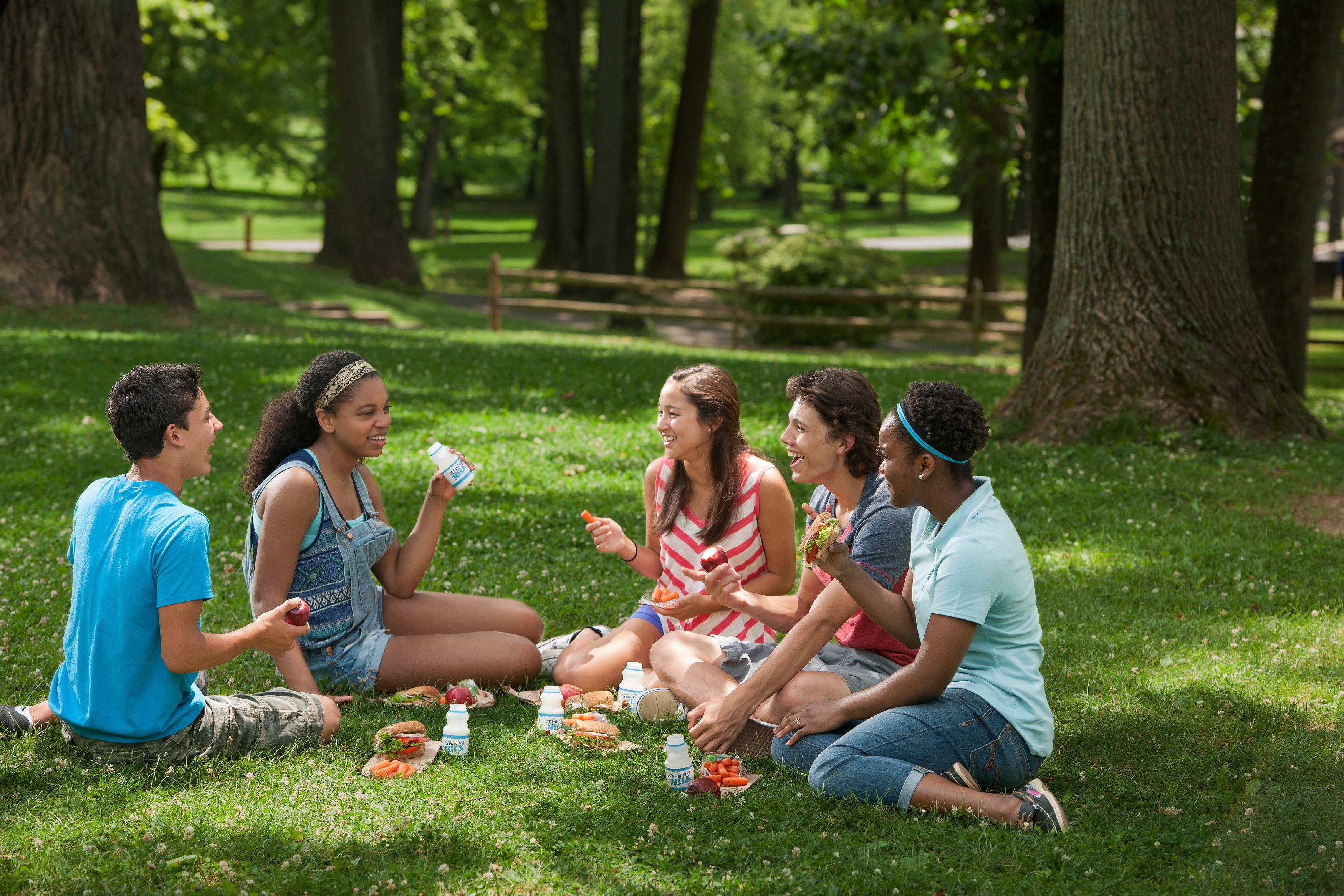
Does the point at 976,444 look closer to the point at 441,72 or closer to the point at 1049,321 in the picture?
the point at 1049,321

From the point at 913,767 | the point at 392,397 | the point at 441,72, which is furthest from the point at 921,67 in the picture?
the point at 441,72

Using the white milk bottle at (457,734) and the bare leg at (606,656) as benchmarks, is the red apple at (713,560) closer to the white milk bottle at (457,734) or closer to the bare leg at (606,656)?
the bare leg at (606,656)

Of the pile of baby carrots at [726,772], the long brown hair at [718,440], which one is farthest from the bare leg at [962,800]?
the long brown hair at [718,440]

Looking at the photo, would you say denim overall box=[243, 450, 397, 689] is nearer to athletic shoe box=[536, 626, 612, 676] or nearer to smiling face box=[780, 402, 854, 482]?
athletic shoe box=[536, 626, 612, 676]

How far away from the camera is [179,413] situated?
380cm

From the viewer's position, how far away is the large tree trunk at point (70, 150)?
14.3 metres

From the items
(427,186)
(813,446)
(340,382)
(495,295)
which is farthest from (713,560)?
(427,186)

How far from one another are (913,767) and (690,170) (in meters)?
25.7

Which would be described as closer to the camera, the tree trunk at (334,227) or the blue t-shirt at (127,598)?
the blue t-shirt at (127,598)

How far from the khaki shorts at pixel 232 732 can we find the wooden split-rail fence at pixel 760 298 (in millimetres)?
16649

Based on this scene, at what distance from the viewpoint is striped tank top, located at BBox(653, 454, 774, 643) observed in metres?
4.98

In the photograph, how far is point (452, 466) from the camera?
4.74 meters

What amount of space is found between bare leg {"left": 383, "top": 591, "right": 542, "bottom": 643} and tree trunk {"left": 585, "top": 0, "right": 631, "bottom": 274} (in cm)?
1908

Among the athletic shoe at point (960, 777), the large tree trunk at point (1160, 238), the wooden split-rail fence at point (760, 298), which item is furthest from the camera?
the wooden split-rail fence at point (760, 298)
